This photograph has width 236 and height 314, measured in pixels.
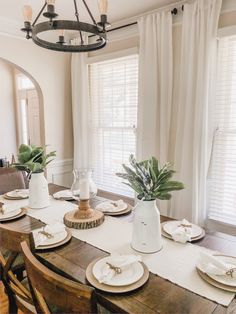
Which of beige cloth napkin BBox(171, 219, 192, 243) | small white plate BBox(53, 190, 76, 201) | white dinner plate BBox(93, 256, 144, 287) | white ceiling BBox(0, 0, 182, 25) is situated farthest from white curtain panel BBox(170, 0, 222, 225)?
white dinner plate BBox(93, 256, 144, 287)

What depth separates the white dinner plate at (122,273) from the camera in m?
1.04

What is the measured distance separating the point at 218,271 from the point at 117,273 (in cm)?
44

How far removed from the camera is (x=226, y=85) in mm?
2311

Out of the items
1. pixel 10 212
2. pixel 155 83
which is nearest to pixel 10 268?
pixel 10 212

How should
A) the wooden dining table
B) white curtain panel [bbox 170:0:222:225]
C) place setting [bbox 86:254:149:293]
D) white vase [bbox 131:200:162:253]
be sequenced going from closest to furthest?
1. the wooden dining table
2. place setting [bbox 86:254:149:293]
3. white vase [bbox 131:200:162:253]
4. white curtain panel [bbox 170:0:222:225]

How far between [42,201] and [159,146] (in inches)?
54.6

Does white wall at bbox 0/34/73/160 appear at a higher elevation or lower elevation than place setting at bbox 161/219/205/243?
higher

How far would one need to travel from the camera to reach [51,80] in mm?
3398

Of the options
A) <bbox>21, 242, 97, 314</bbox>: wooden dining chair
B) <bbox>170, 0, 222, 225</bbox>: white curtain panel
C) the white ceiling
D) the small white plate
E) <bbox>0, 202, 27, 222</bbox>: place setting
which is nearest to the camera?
<bbox>21, 242, 97, 314</bbox>: wooden dining chair

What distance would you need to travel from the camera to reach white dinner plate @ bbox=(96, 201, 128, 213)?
73.7 inches

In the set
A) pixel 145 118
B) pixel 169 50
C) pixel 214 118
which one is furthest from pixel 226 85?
pixel 145 118

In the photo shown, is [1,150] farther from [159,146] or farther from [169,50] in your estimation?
[169,50]

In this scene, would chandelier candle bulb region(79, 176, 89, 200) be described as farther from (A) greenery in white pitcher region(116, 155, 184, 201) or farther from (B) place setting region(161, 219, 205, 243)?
(B) place setting region(161, 219, 205, 243)

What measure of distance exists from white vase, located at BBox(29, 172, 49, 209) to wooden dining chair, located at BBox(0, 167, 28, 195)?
0.75m
